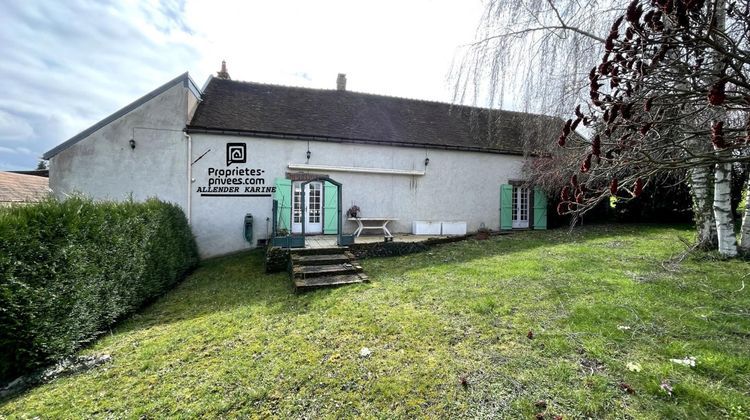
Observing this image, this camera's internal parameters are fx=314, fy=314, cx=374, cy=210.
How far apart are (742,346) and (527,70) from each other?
393cm

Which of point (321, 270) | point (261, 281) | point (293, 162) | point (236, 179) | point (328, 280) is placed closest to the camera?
point (328, 280)

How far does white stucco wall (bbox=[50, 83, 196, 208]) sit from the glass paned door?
1288cm

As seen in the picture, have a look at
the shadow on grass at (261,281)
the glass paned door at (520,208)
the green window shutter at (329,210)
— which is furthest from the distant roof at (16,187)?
the glass paned door at (520,208)

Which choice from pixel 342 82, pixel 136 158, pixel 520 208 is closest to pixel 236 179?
pixel 136 158

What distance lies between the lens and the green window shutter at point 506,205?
13.3 metres

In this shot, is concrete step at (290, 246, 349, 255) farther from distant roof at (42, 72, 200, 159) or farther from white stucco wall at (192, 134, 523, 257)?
distant roof at (42, 72, 200, 159)

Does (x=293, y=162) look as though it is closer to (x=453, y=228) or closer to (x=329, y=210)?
(x=329, y=210)

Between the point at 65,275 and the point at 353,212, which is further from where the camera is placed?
the point at 353,212

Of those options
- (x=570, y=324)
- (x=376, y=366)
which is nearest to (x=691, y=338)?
(x=570, y=324)

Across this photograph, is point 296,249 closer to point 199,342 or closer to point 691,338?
point 199,342

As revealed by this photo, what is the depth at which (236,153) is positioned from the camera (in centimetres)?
1048

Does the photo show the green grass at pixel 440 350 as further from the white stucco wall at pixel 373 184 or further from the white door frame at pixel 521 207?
the white door frame at pixel 521 207

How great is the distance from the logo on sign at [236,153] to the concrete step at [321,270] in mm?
5393

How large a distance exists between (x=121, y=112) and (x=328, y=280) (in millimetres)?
8829
